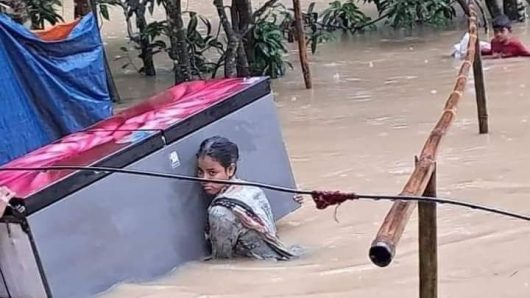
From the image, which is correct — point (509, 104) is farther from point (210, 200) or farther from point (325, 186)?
point (210, 200)

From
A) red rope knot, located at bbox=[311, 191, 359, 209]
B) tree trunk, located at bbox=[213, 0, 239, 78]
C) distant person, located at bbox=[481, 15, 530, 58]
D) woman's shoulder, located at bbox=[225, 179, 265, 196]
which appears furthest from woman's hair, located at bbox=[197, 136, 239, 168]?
distant person, located at bbox=[481, 15, 530, 58]

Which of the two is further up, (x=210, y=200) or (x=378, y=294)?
(x=210, y=200)

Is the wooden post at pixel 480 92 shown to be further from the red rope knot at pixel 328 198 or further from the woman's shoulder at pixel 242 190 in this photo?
the red rope knot at pixel 328 198

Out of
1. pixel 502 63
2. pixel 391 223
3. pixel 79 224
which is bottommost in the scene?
pixel 502 63

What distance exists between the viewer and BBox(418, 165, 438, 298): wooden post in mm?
2996

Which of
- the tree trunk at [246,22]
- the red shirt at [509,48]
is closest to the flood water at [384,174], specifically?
the red shirt at [509,48]

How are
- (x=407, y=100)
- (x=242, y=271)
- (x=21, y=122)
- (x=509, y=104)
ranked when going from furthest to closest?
(x=407, y=100), (x=509, y=104), (x=21, y=122), (x=242, y=271)

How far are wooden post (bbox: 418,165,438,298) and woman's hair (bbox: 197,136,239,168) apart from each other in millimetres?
2066

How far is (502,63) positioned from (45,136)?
5669 mm

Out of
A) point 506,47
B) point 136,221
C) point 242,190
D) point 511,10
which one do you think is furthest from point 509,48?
point 136,221

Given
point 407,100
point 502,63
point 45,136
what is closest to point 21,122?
point 45,136

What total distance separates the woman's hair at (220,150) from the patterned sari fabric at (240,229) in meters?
0.13

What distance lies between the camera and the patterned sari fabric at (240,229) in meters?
5.03

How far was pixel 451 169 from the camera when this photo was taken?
6844mm
